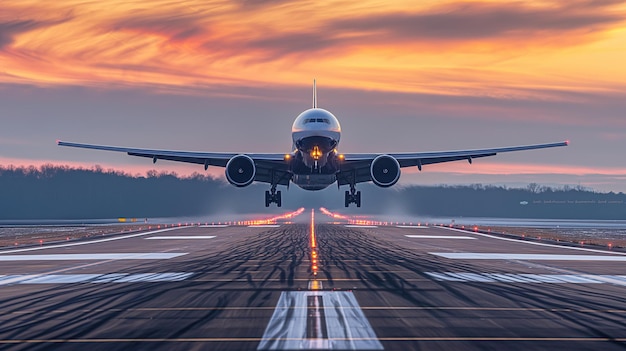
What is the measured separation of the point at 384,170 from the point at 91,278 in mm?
22988

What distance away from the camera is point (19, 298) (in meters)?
19.6

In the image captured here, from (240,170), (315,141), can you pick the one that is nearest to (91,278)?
(240,170)

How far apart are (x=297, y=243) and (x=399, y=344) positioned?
1301 inches

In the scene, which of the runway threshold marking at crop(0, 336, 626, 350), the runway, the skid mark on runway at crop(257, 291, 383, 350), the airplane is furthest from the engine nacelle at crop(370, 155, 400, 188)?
the runway threshold marking at crop(0, 336, 626, 350)

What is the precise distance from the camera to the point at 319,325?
14.8 m

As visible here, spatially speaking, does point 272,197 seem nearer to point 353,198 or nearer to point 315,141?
point 353,198

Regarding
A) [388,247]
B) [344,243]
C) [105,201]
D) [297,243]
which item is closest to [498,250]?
[388,247]

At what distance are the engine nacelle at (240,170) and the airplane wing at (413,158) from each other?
275 inches

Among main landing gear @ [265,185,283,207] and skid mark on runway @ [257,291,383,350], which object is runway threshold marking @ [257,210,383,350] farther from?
main landing gear @ [265,185,283,207]

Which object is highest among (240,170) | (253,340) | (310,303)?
(240,170)

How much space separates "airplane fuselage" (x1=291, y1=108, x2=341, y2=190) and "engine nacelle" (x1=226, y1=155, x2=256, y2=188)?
3.37m

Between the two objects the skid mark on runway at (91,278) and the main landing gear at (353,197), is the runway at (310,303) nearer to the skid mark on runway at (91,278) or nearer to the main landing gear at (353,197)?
the skid mark on runway at (91,278)

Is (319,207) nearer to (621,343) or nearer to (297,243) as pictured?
(297,243)

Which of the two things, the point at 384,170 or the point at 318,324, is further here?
the point at 384,170
